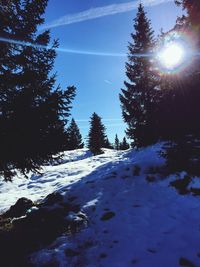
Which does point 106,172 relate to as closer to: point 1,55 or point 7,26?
point 1,55

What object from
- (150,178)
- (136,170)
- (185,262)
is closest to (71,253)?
(185,262)

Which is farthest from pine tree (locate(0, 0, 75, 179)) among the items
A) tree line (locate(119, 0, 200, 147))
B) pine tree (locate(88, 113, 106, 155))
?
pine tree (locate(88, 113, 106, 155))

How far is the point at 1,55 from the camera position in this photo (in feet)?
33.6

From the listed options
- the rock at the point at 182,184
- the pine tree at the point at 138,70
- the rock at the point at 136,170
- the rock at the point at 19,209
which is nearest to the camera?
the rock at the point at 182,184

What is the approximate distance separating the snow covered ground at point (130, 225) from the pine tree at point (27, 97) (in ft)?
10.2

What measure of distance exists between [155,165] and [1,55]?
917cm

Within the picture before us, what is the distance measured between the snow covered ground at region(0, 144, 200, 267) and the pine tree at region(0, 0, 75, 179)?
3111mm

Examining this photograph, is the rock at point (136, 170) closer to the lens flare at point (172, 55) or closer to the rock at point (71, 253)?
the lens flare at point (172, 55)

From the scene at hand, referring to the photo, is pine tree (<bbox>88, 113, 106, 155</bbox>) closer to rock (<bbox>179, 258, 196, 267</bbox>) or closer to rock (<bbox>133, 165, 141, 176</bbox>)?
rock (<bbox>133, 165, 141, 176</bbox>)

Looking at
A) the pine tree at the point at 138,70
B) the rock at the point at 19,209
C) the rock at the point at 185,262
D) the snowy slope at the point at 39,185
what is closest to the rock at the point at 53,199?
the rock at the point at 19,209

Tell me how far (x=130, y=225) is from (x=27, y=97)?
6.00 m

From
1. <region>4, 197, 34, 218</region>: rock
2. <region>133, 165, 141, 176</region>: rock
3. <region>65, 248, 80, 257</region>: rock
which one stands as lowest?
<region>65, 248, 80, 257</region>: rock

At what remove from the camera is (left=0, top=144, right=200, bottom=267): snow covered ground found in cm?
622

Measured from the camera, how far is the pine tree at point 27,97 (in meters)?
8.62
